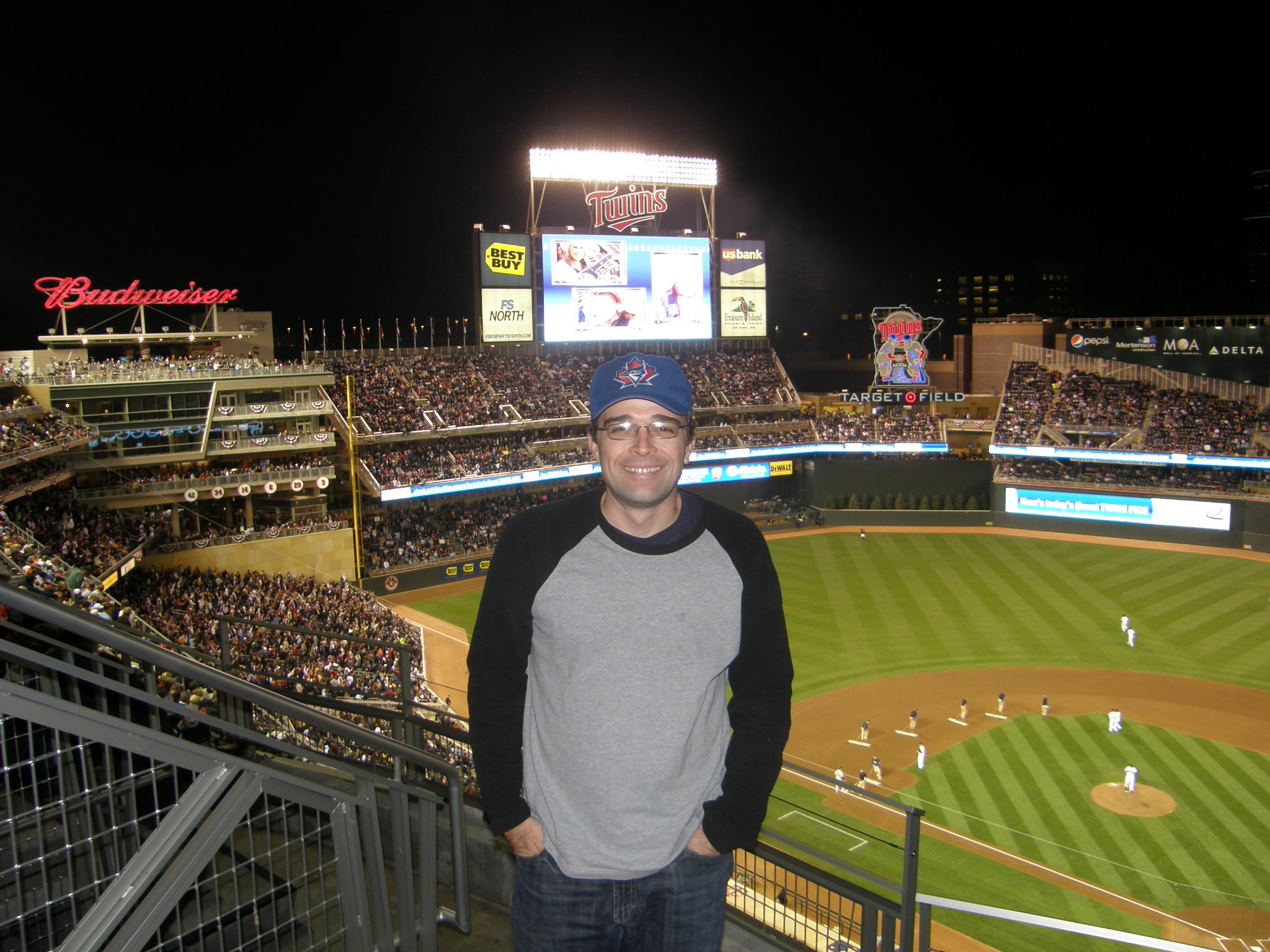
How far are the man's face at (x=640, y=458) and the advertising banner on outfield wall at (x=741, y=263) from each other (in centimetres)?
4719

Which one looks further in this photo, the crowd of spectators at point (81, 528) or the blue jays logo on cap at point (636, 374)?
the crowd of spectators at point (81, 528)

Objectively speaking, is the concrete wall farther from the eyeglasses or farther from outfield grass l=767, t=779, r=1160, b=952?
the eyeglasses

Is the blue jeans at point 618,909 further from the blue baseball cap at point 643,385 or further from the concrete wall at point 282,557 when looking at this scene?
the concrete wall at point 282,557

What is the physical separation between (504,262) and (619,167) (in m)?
8.51

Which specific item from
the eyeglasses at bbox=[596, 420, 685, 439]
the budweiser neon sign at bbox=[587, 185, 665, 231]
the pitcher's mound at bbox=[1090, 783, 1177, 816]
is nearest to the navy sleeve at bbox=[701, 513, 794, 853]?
the eyeglasses at bbox=[596, 420, 685, 439]

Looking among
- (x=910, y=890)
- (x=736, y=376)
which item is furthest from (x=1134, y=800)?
(x=736, y=376)

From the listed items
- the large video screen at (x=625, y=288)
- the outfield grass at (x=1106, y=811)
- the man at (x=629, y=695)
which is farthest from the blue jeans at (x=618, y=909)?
the large video screen at (x=625, y=288)

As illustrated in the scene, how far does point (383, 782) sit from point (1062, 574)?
34.5 meters

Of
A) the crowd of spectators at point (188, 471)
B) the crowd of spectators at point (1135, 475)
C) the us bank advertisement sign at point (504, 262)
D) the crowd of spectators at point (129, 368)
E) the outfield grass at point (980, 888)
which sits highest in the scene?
the us bank advertisement sign at point (504, 262)

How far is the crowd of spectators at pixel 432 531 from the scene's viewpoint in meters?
33.9

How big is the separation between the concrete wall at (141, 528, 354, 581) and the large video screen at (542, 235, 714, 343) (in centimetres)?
1685

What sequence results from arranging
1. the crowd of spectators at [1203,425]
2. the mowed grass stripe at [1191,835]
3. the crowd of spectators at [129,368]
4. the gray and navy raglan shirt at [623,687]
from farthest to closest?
the crowd of spectators at [1203,425], the crowd of spectators at [129,368], the mowed grass stripe at [1191,835], the gray and navy raglan shirt at [623,687]

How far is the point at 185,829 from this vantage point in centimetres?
230

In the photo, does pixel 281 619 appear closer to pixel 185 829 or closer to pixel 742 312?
pixel 185 829
